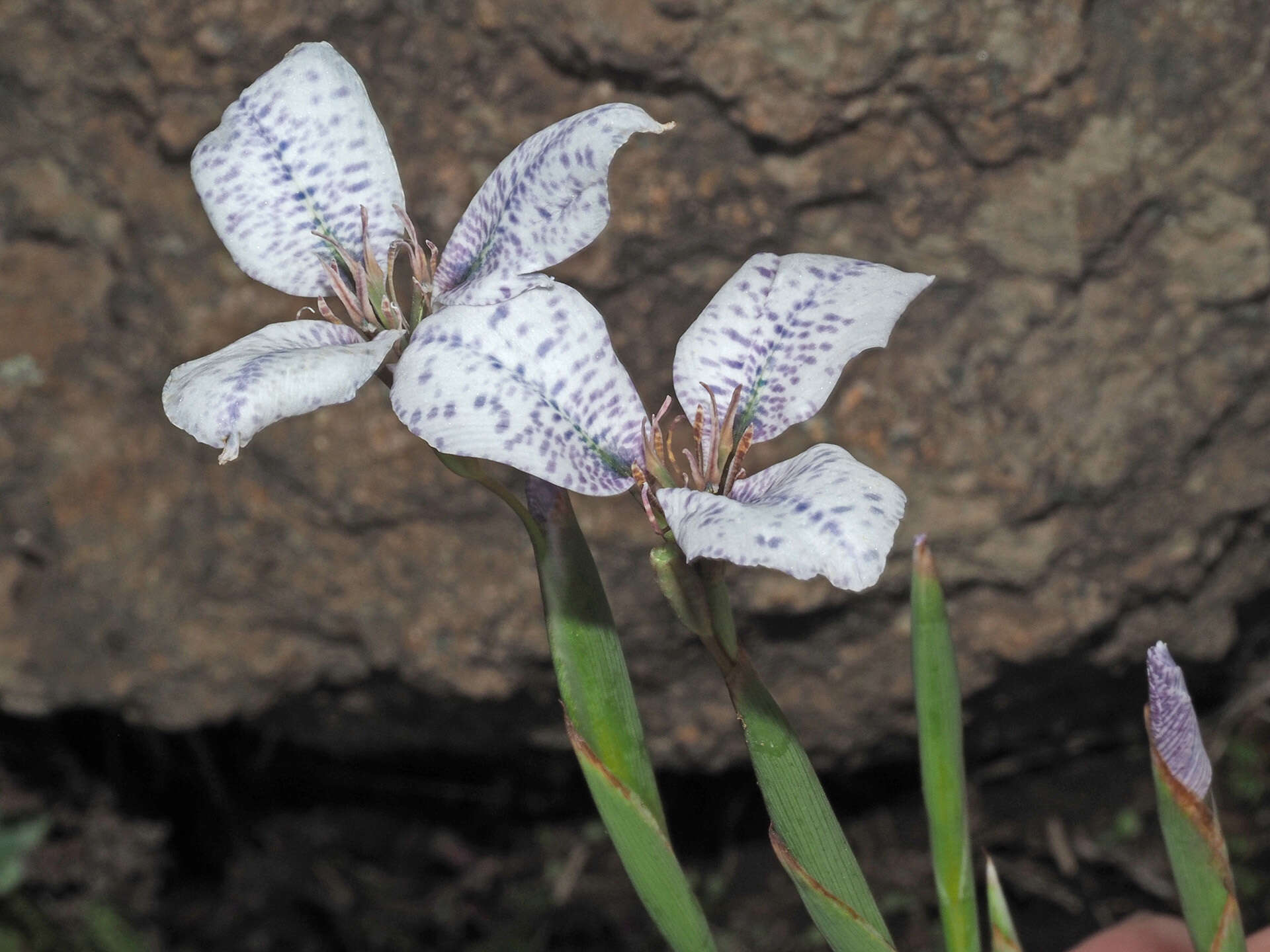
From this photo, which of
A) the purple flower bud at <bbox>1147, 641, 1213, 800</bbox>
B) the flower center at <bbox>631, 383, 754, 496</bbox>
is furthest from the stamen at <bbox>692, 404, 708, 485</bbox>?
the purple flower bud at <bbox>1147, 641, 1213, 800</bbox>

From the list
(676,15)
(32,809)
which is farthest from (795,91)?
(32,809)

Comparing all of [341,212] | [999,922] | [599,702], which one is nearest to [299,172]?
[341,212]

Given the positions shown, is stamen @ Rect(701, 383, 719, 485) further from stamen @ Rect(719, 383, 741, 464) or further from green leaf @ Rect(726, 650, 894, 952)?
green leaf @ Rect(726, 650, 894, 952)

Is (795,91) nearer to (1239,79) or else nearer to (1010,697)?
(1239,79)

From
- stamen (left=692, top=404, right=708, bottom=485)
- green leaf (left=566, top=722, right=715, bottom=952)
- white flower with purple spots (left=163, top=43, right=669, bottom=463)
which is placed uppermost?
Answer: white flower with purple spots (left=163, top=43, right=669, bottom=463)

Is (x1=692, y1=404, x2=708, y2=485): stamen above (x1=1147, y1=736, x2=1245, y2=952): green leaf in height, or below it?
above

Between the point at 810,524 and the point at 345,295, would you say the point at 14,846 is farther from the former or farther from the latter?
the point at 810,524
